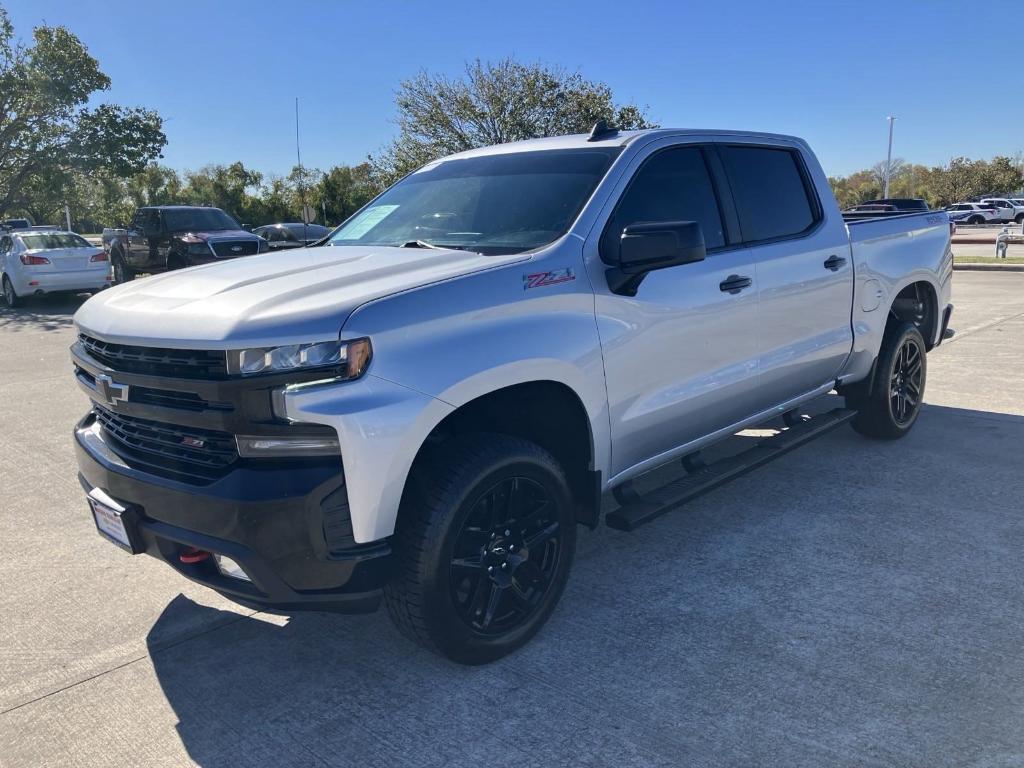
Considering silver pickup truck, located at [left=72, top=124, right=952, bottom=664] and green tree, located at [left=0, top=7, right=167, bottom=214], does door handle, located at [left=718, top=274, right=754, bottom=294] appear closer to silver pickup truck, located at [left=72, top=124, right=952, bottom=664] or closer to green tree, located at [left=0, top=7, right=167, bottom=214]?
silver pickup truck, located at [left=72, top=124, right=952, bottom=664]

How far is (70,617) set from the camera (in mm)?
3551

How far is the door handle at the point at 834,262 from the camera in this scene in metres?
4.70

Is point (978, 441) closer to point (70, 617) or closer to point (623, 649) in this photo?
point (623, 649)

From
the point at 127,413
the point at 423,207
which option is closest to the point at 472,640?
the point at 127,413

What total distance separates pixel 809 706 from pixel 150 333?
2545mm

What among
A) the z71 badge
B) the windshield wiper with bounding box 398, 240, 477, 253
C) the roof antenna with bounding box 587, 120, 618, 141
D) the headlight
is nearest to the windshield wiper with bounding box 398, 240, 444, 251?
the windshield wiper with bounding box 398, 240, 477, 253

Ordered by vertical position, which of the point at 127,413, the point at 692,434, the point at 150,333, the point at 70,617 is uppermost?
the point at 150,333

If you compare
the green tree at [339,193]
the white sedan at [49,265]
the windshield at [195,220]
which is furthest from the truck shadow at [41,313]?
the green tree at [339,193]

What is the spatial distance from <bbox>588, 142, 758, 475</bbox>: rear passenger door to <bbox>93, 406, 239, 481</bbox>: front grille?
1514 millimetres

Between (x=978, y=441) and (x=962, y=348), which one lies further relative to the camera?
(x=962, y=348)

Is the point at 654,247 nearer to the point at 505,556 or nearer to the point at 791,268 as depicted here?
the point at 505,556

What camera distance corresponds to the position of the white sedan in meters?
15.4

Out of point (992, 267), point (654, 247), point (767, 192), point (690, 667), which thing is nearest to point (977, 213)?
point (992, 267)

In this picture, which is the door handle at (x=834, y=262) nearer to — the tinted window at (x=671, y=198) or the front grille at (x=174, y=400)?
the tinted window at (x=671, y=198)
